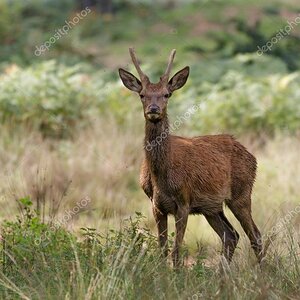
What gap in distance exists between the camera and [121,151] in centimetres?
1412

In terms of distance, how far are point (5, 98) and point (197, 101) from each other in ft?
11.0

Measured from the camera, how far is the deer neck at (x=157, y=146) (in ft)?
28.8

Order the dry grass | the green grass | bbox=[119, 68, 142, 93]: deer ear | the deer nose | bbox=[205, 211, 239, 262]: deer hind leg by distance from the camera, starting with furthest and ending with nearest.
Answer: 1. the dry grass
2. bbox=[205, 211, 239, 262]: deer hind leg
3. bbox=[119, 68, 142, 93]: deer ear
4. the deer nose
5. the green grass

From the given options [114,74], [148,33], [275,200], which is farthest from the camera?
[148,33]

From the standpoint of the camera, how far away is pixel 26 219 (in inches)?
359

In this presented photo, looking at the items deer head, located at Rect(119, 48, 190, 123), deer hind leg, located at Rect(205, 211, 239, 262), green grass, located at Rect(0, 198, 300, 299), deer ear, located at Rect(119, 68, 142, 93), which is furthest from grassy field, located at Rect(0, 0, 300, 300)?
deer ear, located at Rect(119, 68, 142, 93)

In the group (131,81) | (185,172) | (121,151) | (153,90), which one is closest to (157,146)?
(185,172)

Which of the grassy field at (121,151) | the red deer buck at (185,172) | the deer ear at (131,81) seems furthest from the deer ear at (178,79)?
the grassy field at (121,151)

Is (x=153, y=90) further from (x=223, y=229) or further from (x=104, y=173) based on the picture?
(x=104, y=173)

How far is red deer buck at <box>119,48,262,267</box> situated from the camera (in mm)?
8719

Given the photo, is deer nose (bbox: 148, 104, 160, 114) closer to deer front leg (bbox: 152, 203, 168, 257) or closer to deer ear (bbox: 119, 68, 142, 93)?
deer ear (bbox: 119, 68, 142, 93)

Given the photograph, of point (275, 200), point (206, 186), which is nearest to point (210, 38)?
point (275, 200)

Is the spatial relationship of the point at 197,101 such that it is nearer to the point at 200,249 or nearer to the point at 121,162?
the point at 121,162

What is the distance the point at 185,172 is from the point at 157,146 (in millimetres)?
390
